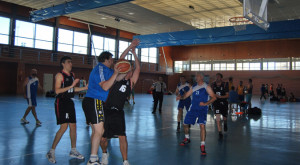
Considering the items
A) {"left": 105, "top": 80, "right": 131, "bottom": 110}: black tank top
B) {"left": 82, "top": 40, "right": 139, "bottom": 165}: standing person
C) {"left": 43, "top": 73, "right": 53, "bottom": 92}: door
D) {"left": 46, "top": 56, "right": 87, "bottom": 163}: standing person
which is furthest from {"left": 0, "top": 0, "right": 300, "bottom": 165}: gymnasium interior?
{"left": 105, "top": 80, "right": 131, "bottom": 110}: black tank top

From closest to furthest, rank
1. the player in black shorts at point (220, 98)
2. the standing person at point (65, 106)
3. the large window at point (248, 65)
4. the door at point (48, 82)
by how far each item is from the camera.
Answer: the standing person at point (65, 106) < the player in black shorts at point (220, 98) < the door at point (48, 82) < the large window at point (248, 65)

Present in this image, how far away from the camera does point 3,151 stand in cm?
483

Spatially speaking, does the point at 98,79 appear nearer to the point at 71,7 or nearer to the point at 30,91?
the point at 30,91

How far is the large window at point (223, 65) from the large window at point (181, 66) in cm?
454

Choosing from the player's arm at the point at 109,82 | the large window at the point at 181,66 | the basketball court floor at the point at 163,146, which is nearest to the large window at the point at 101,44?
the large window at the point at 181,66

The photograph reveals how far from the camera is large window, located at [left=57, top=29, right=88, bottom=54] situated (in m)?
26.9

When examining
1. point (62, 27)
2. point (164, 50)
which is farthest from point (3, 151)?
point (164, 50)

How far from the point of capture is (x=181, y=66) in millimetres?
41062

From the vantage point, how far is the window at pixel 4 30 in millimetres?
22587

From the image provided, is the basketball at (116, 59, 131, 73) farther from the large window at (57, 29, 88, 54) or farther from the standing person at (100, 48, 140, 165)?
the large window at (57, 29, 88, 54)

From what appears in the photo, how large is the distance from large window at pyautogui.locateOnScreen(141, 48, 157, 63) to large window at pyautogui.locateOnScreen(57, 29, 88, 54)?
369 inches

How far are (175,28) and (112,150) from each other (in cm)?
2362

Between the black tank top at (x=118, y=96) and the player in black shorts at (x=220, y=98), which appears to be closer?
the black tank top at (x=118, y=96)

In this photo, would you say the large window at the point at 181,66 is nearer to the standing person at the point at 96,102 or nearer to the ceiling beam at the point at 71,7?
the ceiling beam at the point at 71,7
